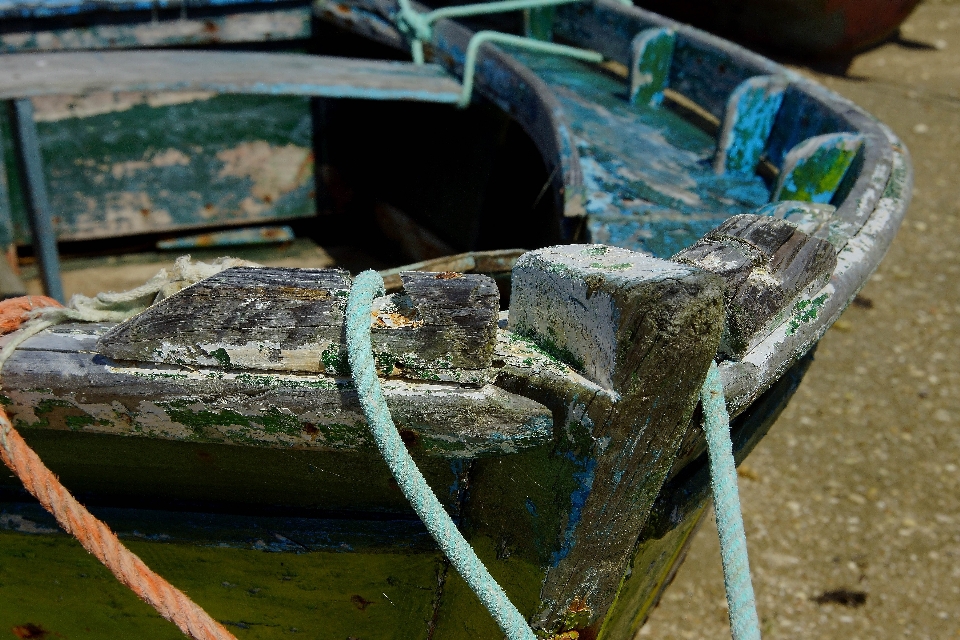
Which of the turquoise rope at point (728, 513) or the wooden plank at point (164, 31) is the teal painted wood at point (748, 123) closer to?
the turquoise rope at point (728, 513)

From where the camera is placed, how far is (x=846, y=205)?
1.61 metres

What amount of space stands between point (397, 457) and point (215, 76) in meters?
2.01

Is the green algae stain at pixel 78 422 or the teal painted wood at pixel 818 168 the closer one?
the green algae stain at pixel 78 422

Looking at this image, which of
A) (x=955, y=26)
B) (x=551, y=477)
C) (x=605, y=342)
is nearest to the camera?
(x=605, y=342)

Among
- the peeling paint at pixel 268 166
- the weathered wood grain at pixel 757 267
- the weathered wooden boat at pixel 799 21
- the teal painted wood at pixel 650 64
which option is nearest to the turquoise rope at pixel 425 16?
the teal painted wood at pixel 650 64

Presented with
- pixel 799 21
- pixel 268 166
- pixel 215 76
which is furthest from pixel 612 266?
pixel 799 21

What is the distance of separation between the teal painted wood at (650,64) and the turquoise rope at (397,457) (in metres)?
2.05

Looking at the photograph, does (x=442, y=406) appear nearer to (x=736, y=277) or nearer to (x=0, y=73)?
(x=736, y=277)

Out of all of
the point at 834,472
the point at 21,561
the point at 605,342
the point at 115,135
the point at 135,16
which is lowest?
the point at 834,472

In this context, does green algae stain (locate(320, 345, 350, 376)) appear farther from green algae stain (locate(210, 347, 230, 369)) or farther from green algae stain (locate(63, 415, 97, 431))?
green algae stain (locate(63, 415, 97, 431))

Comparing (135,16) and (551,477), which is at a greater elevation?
(135,16)

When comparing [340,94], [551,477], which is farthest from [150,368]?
[340,94]

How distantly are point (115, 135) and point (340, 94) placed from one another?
120cm

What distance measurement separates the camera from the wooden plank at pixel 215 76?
2.39 metres
